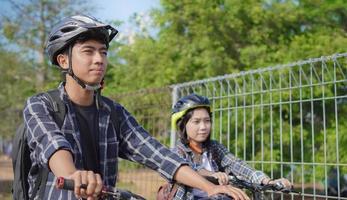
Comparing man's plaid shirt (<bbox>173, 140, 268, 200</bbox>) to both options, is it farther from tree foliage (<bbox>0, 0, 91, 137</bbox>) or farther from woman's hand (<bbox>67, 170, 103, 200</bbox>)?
tree foliage (<bbox>0, 0, 91, 137</bbox>)

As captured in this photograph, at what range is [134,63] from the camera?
15242 mm

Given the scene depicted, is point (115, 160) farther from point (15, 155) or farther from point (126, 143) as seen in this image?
point (15, 155)

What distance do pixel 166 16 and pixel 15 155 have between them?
36.3 feet

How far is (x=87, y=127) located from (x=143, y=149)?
300 millimetres

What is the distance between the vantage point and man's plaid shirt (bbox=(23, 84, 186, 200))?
203cm

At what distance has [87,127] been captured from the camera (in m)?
2.24

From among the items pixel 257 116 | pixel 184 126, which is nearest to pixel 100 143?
pixel 184 126

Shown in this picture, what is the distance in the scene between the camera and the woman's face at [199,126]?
4290 millimetres

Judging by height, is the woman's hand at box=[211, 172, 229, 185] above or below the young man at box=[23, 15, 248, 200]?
below

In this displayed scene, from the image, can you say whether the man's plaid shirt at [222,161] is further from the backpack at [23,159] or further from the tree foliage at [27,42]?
the tree foliage at [27,42]

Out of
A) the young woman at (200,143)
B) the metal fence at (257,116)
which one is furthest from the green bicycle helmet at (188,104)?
the metal fence at (257,116)

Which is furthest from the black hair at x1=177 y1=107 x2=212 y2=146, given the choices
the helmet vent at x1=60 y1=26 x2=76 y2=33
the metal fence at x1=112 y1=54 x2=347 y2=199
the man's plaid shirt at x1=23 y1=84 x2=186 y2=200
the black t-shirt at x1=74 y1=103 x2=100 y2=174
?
the helmet vent at x1=60 y1=26 x2=76 y2=33

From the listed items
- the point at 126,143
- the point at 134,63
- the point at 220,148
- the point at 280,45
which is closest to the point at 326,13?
the point at 280,45

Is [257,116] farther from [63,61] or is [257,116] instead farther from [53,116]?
[53,116]
